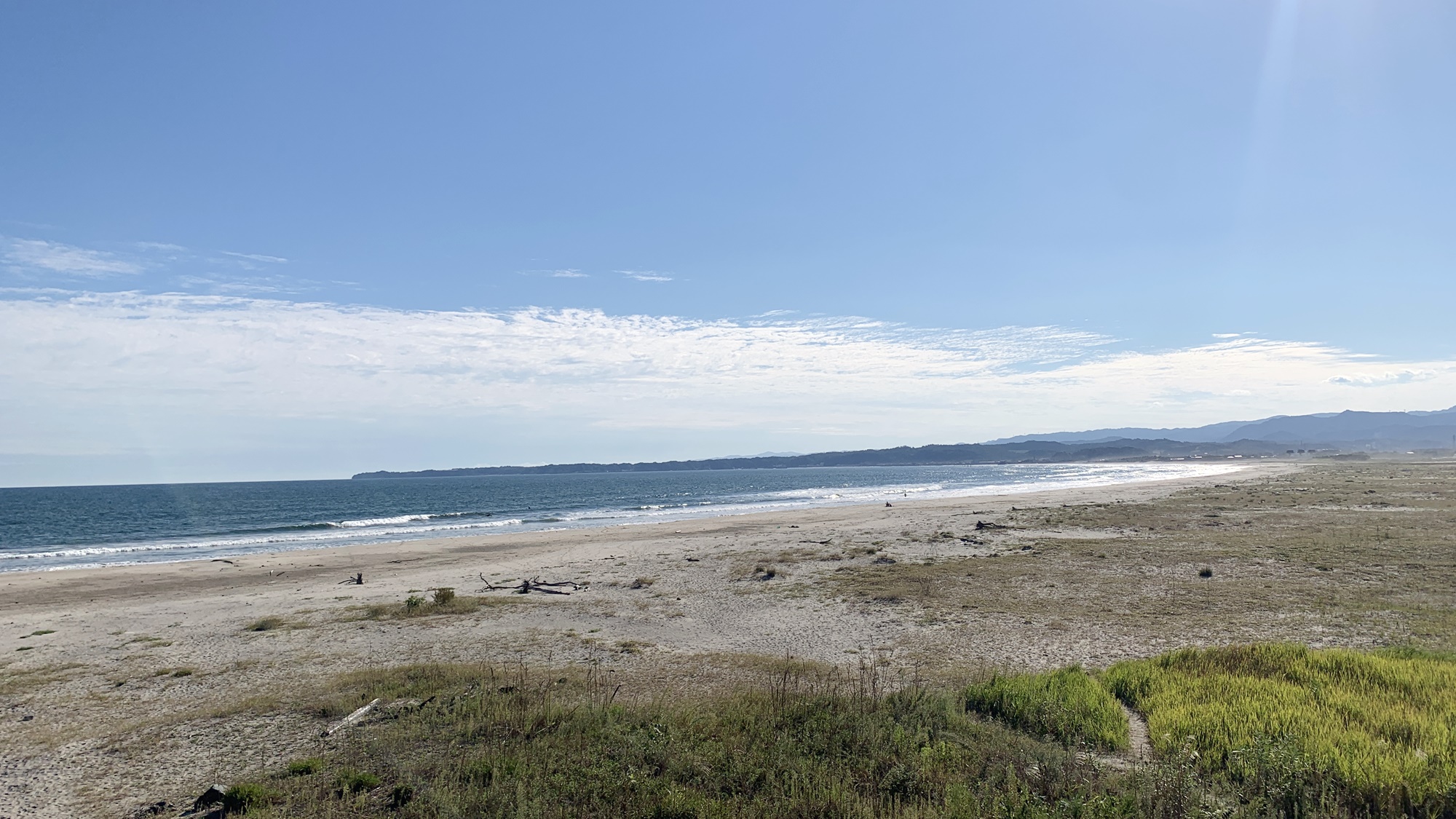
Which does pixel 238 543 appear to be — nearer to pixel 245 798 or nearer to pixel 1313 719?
pixel 245 798

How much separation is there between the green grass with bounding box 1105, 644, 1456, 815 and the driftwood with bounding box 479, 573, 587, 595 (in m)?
17.3

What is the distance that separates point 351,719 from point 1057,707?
9611mm

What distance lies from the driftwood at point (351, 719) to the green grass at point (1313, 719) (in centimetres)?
1028

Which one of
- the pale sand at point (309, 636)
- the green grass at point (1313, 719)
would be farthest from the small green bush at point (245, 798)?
the green grass at point (1313, 719)

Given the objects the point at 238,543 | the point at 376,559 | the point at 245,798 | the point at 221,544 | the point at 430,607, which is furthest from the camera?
the point at 238,543

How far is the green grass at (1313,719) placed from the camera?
6742 millimetres

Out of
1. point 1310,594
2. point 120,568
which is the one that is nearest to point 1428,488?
point 1310,594

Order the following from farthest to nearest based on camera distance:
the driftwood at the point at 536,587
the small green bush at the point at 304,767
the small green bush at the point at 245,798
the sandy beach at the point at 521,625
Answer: the driftwood at the point at 536,587, the sandy beach at the point at 521,625, the small green bush at the point at 304,767, the small green bush at the point at 245,798

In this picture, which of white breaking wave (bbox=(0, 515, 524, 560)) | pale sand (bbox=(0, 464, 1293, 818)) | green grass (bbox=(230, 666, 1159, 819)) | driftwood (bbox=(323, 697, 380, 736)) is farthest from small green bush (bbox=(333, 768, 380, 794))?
white breaking wave (bbox=(0, 515, 524, 560))

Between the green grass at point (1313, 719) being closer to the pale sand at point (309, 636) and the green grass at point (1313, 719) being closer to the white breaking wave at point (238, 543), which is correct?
the pale sand at point (309, 636)

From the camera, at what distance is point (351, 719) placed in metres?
10.0

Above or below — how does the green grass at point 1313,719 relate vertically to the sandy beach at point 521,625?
above

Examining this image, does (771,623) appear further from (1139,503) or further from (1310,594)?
(1139,503)

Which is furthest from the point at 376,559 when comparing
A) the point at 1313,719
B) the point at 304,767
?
the point at 1313,719
